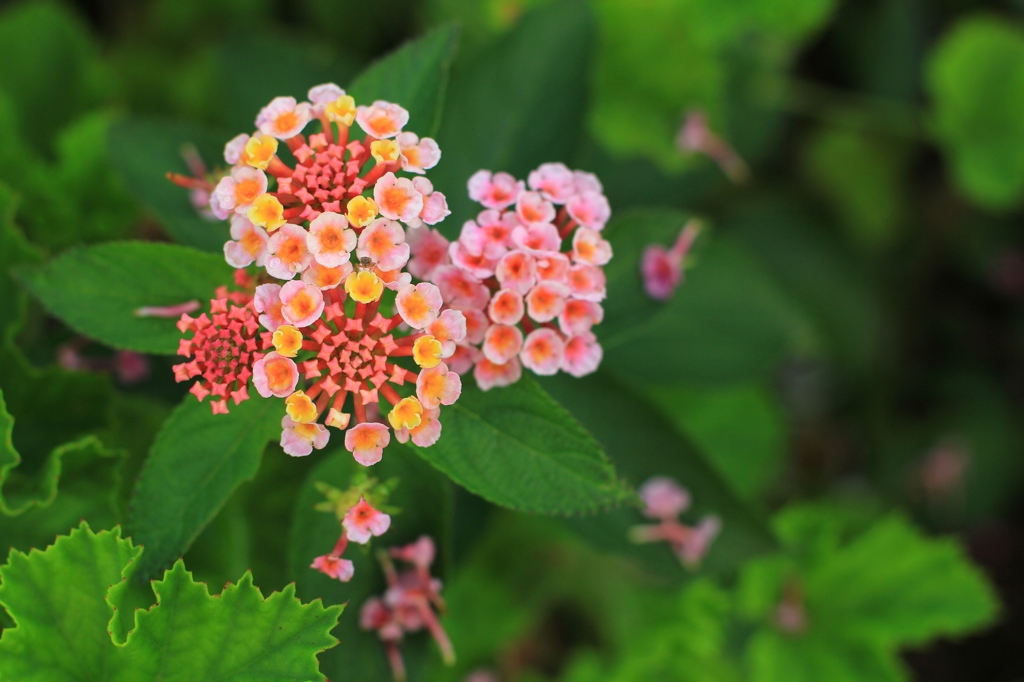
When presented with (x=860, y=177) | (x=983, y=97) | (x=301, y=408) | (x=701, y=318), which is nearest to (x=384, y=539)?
(x=301, y=408)

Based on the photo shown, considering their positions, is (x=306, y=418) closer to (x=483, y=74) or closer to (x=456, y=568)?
(x=456, y=568)

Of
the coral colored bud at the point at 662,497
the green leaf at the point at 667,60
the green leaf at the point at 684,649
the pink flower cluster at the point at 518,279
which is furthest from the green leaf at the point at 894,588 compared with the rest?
the pink flower cluster at the point at 518,279

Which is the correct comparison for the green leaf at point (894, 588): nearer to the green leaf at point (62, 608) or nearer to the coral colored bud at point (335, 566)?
the coral colored bud at point (335, 566)

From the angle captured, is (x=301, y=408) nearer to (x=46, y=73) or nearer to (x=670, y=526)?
(x=670, y=526)

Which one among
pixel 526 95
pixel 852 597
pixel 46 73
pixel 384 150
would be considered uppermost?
pixel 384 150

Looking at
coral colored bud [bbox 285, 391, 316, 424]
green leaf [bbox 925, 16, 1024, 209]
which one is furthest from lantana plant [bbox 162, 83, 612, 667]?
green leaf [bbox 925, 16, 1024, 209]

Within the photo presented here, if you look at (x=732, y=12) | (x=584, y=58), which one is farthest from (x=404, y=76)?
(x=732, y=12)
